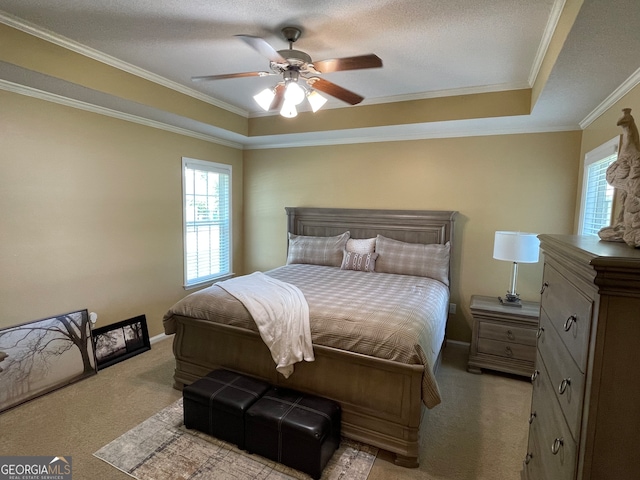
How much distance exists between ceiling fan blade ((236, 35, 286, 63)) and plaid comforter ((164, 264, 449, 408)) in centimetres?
164

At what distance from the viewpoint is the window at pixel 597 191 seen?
246 centimetres

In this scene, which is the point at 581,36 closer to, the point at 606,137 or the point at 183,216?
the point at 606,137

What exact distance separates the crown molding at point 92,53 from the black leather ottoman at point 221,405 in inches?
101

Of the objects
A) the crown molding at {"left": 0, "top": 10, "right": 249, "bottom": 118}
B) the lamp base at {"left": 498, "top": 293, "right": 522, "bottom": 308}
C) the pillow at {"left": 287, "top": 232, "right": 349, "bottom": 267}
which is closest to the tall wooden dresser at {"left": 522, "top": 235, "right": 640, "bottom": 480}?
the lamp base at {"left": 498, "top": 293, "right": 522, "bottom": 308}

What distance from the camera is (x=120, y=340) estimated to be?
326cm

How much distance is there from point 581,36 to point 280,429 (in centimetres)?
260

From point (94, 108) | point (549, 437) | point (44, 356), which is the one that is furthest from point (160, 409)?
point (94, 108)

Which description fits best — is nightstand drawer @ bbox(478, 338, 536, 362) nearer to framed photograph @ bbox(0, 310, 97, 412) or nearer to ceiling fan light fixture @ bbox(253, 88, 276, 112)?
ceiling fan light fixture @ bbox(253, 88, 276, 112)

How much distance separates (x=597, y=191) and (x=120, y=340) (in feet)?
15.1

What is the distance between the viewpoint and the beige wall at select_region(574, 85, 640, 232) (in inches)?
77.5

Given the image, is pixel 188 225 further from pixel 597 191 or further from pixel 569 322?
pixel 597 191

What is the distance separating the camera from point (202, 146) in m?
4.18

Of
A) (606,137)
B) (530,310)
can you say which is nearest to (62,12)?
(606,137)

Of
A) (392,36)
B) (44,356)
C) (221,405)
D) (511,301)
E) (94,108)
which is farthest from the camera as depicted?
(511,301)
